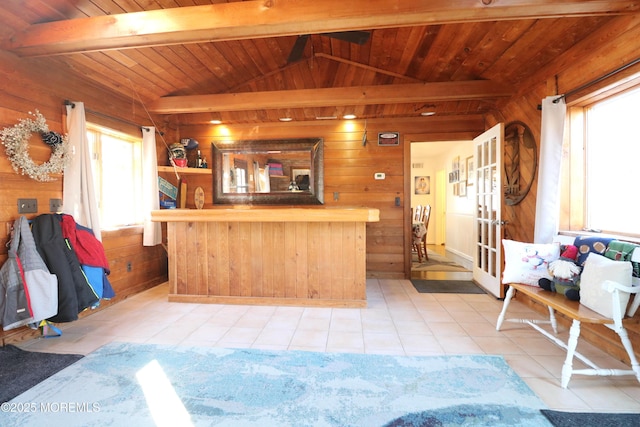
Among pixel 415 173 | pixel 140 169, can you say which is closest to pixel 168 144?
pixel 140 169

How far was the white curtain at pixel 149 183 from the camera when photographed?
151 inches

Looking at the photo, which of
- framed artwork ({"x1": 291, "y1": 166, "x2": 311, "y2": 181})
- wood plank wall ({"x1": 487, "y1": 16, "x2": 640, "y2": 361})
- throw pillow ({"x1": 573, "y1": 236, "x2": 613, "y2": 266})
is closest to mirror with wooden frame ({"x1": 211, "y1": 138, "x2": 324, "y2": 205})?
framed artwork ({"x1": 291, "y1": 166, "x2": 311, "y2": 181})

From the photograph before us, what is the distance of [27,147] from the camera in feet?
8.30

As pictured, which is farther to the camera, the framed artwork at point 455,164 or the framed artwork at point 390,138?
the framed artwork at point 455,164

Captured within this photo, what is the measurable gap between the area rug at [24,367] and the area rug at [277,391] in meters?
0.09

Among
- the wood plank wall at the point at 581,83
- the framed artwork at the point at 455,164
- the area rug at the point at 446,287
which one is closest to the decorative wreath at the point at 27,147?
the area rug at the point at 446,287

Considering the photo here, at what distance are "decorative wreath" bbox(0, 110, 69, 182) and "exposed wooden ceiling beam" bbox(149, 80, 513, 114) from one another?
1.46 metres

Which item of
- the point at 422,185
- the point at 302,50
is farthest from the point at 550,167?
the point at 422,185

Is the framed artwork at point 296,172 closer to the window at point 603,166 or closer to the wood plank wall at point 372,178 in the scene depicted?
the wood plank wall at point 372,178

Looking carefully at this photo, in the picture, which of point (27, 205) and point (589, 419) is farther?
point (27, 205)

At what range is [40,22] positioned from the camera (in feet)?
7.90

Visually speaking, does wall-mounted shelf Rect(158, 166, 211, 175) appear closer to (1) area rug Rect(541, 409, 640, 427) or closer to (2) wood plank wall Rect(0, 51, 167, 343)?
(2) wood plank wall Rect(0, 51, 167, 343)

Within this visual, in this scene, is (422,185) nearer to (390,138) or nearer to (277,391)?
(390,138)

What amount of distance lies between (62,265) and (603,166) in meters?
4.55
